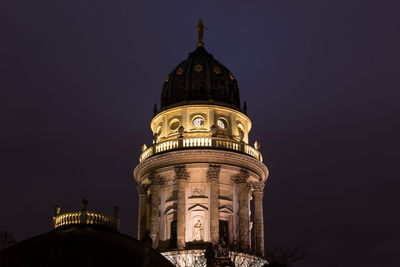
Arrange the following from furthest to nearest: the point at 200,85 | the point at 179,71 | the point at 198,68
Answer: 1. the point at 179,71
2. the point at 198,68
3. the point at 200,85

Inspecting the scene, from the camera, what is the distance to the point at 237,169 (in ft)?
192

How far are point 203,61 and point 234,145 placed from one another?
979cm

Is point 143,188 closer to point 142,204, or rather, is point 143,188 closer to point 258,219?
point 142,204

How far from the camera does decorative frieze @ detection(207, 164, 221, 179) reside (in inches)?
2248

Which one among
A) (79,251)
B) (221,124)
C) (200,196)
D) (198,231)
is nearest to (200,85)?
(221,124)

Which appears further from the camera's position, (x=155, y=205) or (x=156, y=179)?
(x=156, y=179)

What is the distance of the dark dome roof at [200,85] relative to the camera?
62.2 meters

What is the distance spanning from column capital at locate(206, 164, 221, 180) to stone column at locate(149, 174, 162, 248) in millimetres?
4504

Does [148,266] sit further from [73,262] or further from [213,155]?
[213,155]

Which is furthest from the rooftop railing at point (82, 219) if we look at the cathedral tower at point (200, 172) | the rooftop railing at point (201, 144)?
the rooftop railing at point (201, 144)

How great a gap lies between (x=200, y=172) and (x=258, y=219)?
665cm

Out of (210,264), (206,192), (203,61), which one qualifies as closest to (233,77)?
(203,61)

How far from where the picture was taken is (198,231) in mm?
56844

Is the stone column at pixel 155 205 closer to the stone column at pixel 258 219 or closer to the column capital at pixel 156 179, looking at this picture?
the column capital at pixel 156 179
